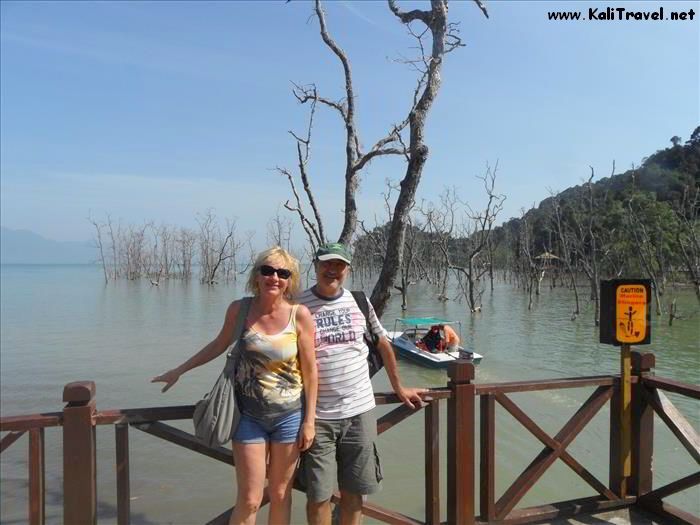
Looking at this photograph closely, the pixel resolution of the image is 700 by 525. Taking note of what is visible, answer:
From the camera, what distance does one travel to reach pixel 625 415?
3.34m

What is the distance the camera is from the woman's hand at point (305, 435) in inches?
92.9

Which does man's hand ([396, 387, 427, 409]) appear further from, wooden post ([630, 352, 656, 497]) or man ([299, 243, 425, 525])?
wooden post ([630, 352, 656, 497])

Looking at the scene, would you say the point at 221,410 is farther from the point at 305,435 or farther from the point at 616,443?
the point at 616,443

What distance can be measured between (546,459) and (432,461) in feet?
2.50

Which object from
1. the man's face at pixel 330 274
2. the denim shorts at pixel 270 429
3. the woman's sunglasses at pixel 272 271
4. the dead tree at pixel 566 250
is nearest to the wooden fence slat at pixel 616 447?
the man's face at pixel 330 274

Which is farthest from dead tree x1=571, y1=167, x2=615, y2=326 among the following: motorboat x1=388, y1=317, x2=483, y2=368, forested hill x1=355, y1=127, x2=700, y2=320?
motorboat x1=388, y1=317, x2=483, y2=368

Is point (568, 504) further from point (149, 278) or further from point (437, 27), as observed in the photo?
point (149, 278)

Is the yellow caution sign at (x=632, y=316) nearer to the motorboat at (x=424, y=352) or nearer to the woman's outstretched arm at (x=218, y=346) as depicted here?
the woman's outstretched arm at (x=218, y=346)

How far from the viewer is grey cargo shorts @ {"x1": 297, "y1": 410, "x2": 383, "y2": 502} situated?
2.45 metres

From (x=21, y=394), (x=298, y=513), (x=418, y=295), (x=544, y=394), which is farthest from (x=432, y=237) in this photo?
(x=298, y=513)

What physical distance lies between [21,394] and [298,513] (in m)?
7.68

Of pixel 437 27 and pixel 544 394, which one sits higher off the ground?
pixel 437 27

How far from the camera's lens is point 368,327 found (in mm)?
2742

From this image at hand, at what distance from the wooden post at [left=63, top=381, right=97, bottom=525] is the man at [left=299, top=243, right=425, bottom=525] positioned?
102 cm
